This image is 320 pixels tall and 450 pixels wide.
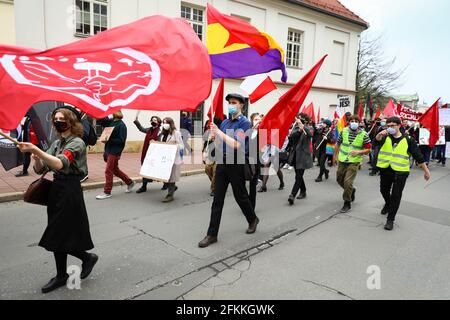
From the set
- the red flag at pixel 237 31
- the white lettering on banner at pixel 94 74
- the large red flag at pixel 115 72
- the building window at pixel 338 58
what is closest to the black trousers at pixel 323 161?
the red flag at pixel 237 31

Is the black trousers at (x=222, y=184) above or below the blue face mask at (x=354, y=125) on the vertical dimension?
below

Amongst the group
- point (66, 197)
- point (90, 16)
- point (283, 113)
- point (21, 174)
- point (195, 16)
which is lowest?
point (21, 174)

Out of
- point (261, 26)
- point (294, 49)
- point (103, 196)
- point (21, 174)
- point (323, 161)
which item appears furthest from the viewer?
point (294, 49)

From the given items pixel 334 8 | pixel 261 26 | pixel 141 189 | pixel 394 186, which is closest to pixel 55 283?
pixel 141 189

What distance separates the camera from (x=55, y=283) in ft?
10.5

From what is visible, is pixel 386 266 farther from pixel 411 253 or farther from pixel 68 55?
pixel 68 55

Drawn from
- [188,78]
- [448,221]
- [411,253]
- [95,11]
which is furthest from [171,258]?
[95,11]

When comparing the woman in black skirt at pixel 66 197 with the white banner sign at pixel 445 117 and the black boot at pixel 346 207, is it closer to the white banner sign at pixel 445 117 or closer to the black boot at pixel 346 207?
the black boot at pixel 346 207

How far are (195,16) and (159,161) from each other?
32.4 feet

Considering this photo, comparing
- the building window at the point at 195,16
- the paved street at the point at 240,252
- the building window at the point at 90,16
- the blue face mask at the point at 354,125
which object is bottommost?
the paved street at the point at 240,252

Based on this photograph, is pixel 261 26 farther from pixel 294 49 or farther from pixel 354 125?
pixel 354 125

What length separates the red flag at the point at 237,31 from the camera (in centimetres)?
480

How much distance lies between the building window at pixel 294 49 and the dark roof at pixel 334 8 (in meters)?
1.49

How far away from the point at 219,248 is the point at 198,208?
77.6 inches
